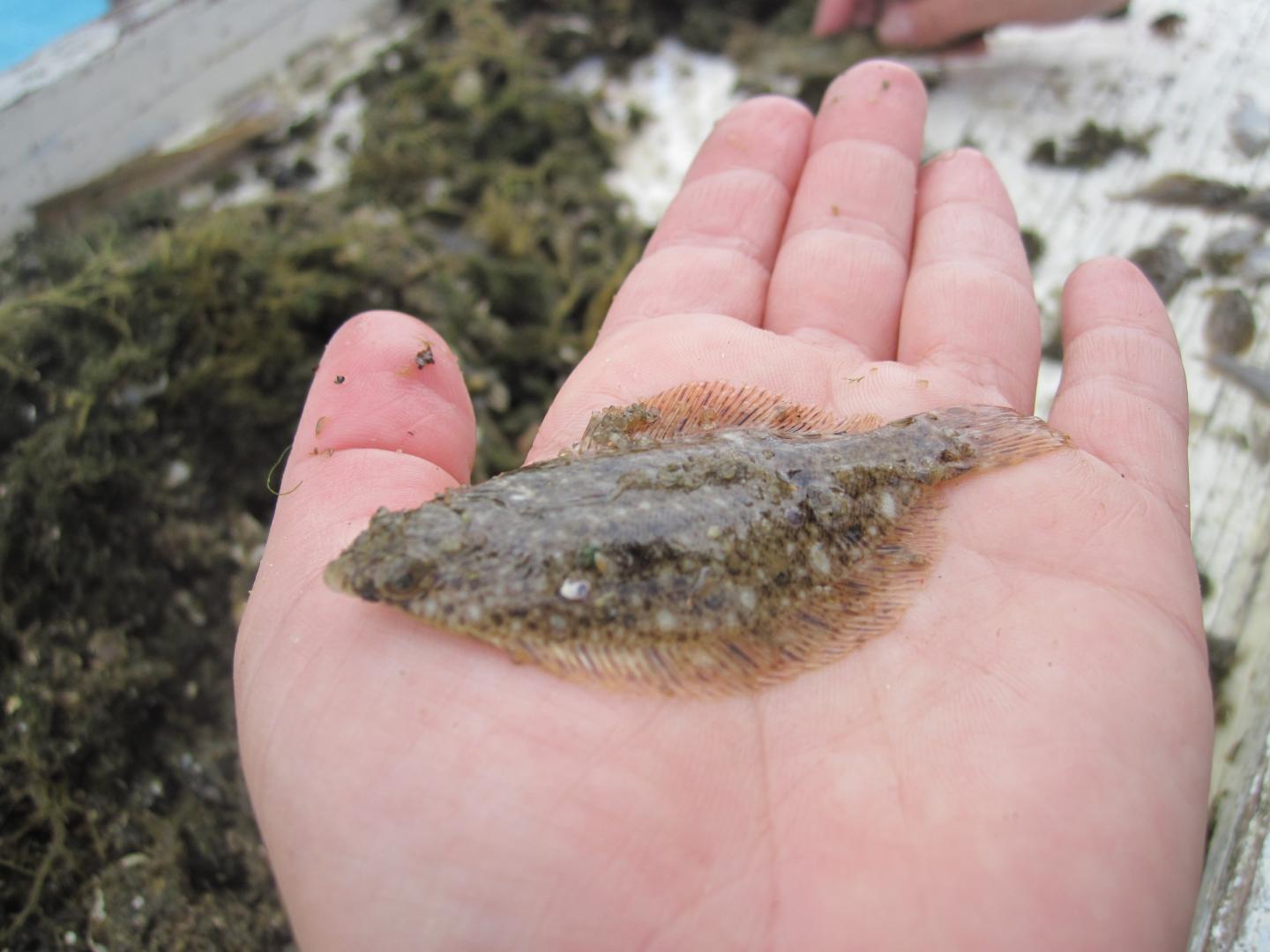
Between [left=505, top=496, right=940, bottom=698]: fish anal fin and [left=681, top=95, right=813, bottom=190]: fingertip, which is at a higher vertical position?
[left=681, top=95, right=813, bottom=190]: fingertip

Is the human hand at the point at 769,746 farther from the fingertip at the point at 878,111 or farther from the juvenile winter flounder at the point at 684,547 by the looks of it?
the fingertip at the point at 878,111

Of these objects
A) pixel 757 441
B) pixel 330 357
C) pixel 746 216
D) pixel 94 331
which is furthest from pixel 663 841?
pixel 94 331

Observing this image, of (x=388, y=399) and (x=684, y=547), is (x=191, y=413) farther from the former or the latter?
(x=684, y=547)

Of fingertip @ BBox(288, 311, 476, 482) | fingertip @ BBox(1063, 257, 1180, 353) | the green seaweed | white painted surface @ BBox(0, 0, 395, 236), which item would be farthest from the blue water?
fingertip @ BBox(1063, 257, 1180, 353)

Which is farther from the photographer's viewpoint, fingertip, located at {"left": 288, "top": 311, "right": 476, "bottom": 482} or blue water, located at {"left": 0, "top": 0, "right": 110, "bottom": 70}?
blue water, located at {"left": 0, "top": 0, "right": 110, "bottom": 70}

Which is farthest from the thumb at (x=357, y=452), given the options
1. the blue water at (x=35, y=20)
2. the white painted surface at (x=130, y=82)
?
the blue water at (x=35, y=20)

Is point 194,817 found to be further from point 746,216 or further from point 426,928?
point 746,216

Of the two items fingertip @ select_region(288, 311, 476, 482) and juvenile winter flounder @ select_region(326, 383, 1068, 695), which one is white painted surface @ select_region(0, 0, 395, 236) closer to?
fingertip @ select_region(288, 311, 476, 482)
